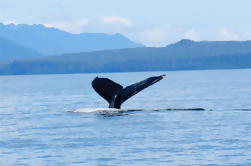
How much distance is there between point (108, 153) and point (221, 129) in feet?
31.0

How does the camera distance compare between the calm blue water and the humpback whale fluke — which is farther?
the humpback whale fluke

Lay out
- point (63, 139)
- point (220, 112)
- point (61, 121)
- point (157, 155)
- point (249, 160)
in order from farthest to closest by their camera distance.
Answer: point (220, 112), point (61, 121), point (63, 139), point (157, 155), point (249, 160)

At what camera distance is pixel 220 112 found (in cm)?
4741

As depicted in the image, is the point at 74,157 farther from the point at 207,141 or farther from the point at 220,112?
the point at 220,112

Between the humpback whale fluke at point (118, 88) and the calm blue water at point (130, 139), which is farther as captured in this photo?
the humpback whale fluke at point (118, 88)

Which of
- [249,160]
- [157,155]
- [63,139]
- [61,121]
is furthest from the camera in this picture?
[61,121]

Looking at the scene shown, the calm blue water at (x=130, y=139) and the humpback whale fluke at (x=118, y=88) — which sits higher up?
the humpback whale fluke at (x=118, y=88)

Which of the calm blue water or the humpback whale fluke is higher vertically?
the humpback whale fluke

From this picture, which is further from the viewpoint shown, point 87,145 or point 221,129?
point 221,129

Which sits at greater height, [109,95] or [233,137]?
[109,95]

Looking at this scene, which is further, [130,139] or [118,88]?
[118,88]

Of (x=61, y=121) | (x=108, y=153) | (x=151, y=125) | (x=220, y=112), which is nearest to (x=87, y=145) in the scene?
(x=108, y=153)

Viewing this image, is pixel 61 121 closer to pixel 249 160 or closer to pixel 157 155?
pixel 157 155

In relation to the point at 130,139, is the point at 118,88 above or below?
above
